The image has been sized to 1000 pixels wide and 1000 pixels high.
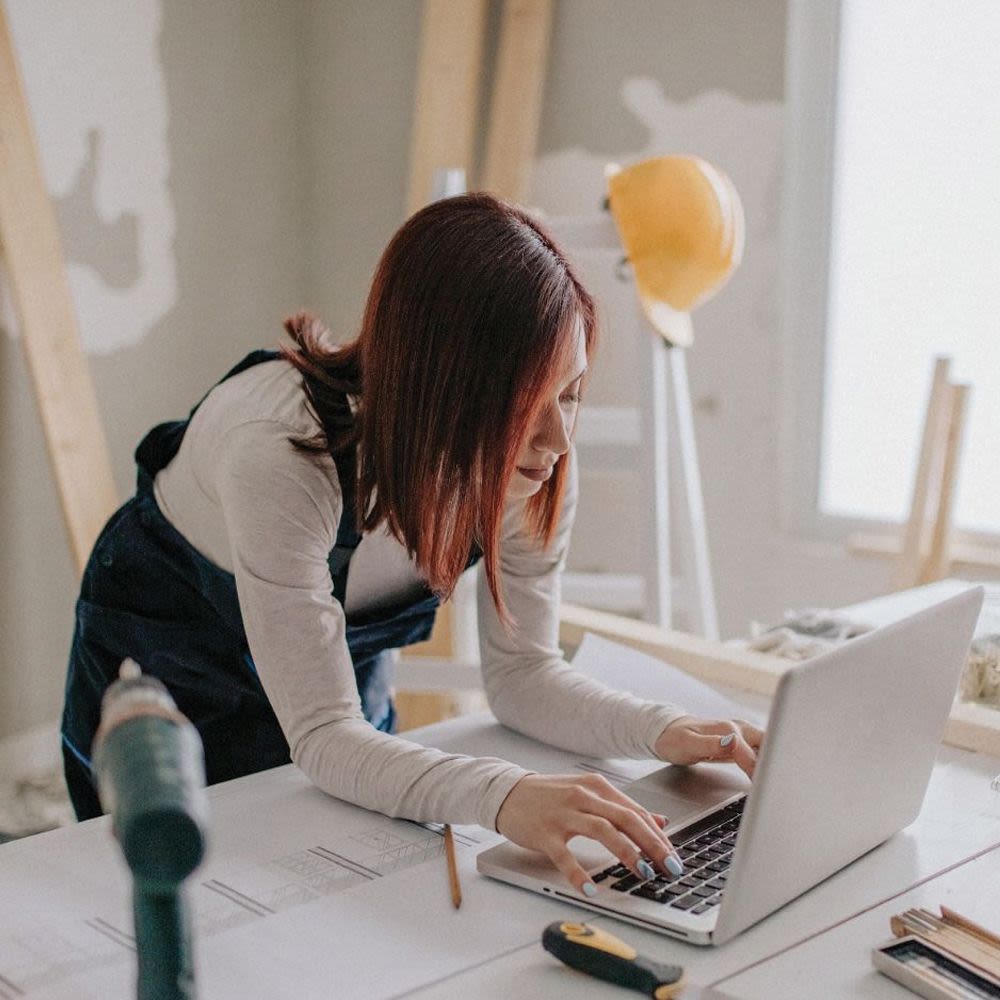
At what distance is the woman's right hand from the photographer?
3.06 ft

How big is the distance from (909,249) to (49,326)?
1.79 meters

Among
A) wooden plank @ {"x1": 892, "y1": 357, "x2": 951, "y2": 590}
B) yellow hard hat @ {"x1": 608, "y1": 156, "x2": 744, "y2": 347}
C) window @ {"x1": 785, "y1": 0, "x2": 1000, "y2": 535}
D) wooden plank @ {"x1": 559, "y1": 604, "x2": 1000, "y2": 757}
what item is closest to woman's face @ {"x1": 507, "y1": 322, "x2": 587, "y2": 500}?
wooden plank @ {"x1": 559, "y1": 604, "x2": 1000, "y2": 757}

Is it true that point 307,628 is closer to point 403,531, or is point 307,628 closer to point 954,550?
point 403,531

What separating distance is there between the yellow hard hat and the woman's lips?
68cm

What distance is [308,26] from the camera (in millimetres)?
3166

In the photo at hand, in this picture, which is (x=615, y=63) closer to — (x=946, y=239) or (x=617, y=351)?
(x=617, y=351)

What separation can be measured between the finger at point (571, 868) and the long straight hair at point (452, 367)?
1.01 feet

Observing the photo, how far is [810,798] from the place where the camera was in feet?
2.88

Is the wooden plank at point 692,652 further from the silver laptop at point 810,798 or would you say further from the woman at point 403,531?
the silver laptop at point 810,798

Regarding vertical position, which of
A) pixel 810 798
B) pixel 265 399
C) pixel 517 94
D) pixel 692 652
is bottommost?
pixel 692 652

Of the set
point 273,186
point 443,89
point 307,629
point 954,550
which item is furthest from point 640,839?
point 273,186

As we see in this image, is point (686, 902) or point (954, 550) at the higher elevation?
point (686, 902)

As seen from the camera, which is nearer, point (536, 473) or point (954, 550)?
point (536, 473)

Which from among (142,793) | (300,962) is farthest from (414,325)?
(142,793)
